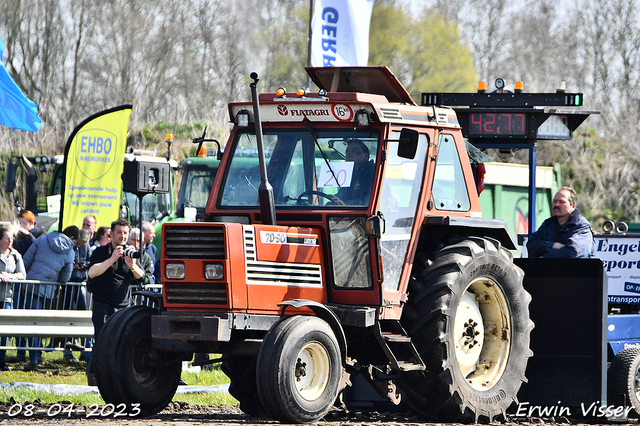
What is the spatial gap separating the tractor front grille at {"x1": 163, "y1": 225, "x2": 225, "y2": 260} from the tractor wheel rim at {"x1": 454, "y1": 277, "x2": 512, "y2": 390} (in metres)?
2.10

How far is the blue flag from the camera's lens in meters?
12.0

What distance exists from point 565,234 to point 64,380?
18.4ft

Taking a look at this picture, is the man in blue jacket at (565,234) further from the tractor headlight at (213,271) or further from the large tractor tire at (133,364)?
the large tractor tire at (133,364)

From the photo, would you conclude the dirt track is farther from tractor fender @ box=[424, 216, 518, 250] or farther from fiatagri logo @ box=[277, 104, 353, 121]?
fiatagri logo @ box=[277, 104, 353, 121]

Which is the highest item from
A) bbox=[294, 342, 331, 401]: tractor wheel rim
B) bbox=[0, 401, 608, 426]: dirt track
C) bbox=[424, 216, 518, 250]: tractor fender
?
bbox=[424, 216, 518, 250]: tractor fender

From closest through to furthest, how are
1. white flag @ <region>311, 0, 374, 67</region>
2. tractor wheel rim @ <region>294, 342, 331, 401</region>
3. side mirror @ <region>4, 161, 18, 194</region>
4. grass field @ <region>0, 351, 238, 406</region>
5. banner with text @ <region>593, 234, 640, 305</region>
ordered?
tractor wheel rim @ <region>294, 342, 331, 401</region> → grass field @ <region>0, 351, 238, 406</region> → banner with text @ <region>593, 234, 640, 305</region> → side mirror @ <region>4, 161, 18, 194</region> → white flag @ <region>311, 0, 374, 67</region>

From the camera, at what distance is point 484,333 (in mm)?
7703

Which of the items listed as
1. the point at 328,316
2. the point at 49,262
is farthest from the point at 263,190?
the point at 49,262

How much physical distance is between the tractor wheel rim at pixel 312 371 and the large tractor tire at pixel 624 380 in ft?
9.61

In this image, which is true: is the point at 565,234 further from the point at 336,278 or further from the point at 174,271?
the point at 174,271

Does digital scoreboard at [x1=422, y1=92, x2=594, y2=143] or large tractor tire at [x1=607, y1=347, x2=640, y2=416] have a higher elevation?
digital scoreboard at [x1=422, y1=92, x2=594, y2=143]

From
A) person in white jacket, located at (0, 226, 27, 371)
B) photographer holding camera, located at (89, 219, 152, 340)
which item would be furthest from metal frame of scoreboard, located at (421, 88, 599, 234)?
person in white jacket, located at (0, 226, 27, 371)

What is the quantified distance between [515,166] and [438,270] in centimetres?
1188

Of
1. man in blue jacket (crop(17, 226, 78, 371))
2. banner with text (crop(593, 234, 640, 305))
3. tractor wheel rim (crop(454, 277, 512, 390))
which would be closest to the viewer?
tractor wheel rim (crop(454, 277, 512, 390))
